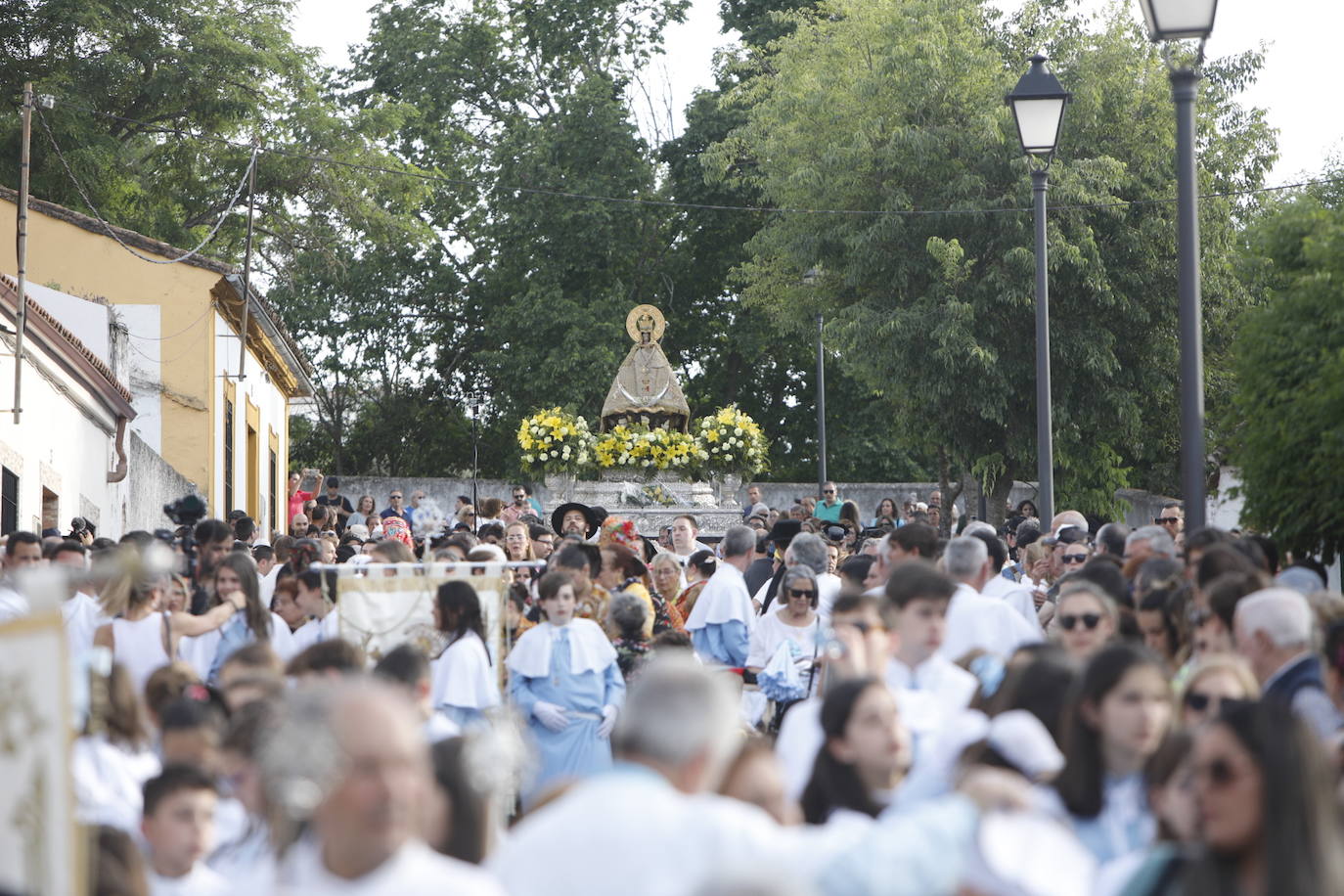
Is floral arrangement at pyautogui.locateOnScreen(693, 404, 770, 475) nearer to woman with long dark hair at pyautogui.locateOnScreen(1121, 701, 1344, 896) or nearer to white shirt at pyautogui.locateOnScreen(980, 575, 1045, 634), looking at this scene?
white shirt at pyautogui.locateOnScreen(980, 575, 1045, 634)

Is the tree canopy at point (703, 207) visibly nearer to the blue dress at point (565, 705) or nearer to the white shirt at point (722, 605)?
the white shirt at point (722, 605)

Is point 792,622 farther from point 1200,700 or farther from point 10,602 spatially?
point 1200,700

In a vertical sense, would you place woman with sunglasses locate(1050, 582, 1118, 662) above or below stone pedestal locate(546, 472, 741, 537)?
below

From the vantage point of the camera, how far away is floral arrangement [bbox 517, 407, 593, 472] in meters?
25.6

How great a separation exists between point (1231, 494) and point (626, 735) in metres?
8.17

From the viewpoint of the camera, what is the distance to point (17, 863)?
3443 mm

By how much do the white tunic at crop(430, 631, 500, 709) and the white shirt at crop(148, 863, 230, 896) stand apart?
136 inches

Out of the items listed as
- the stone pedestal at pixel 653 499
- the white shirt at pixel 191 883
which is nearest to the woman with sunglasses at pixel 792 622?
the white shirt at pixel 191 883

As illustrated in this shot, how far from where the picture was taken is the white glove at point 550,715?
9.34 m

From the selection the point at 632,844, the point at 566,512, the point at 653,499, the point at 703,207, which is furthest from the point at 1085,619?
the point at 703,207

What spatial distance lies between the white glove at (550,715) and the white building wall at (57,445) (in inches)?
405

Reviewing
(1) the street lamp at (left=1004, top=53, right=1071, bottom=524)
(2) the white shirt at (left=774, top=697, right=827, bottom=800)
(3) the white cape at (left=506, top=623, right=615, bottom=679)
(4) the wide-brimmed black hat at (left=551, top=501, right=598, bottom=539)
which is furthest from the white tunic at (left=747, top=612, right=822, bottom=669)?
(4) the wide-brimmed black hat at (left=551, top=501, right=598, bottom=539)

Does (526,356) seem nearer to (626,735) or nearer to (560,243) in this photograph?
(560,243)

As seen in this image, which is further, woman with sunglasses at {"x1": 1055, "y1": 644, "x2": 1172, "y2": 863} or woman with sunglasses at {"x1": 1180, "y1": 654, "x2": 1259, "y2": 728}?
woman with sunglasses at {"x1": 1180, "y1": 654, "x2": 1259, "y2": 728}
